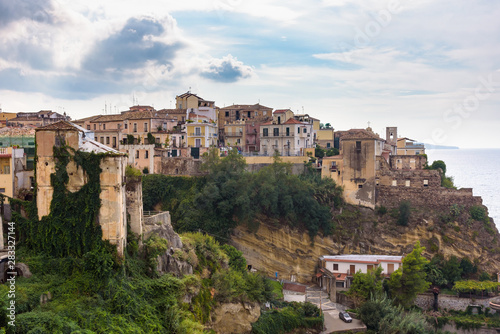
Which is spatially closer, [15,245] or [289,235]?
[15,245]

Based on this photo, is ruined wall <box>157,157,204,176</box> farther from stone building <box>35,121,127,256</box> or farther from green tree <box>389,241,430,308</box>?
stone building <box>35,121,127,256</box>

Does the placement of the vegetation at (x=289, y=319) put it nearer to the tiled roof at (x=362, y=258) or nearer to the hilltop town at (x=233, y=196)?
the hilltop town at (x=233, y=196)

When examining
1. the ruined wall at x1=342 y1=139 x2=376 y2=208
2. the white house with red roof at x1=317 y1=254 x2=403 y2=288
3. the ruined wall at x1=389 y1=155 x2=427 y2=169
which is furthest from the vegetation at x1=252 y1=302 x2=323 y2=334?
the ruined wall at x1=389 y1=155 x2=427 y2=169

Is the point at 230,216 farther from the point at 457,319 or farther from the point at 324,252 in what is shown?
the point at 457,319

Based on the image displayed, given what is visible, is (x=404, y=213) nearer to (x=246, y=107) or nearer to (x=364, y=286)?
(x=364, y=286)

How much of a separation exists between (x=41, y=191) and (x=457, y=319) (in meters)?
29.6

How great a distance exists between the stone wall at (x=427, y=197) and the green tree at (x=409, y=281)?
916cm

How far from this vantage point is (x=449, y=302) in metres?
38.3

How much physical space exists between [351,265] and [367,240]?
4.30 metres

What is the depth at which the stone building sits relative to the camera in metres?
20.9

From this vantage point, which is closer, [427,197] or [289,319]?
[289,319]

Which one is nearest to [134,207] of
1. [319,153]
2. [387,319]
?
[387,319]

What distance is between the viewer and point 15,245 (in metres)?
20.9

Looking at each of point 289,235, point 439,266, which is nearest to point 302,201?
point 289,235
